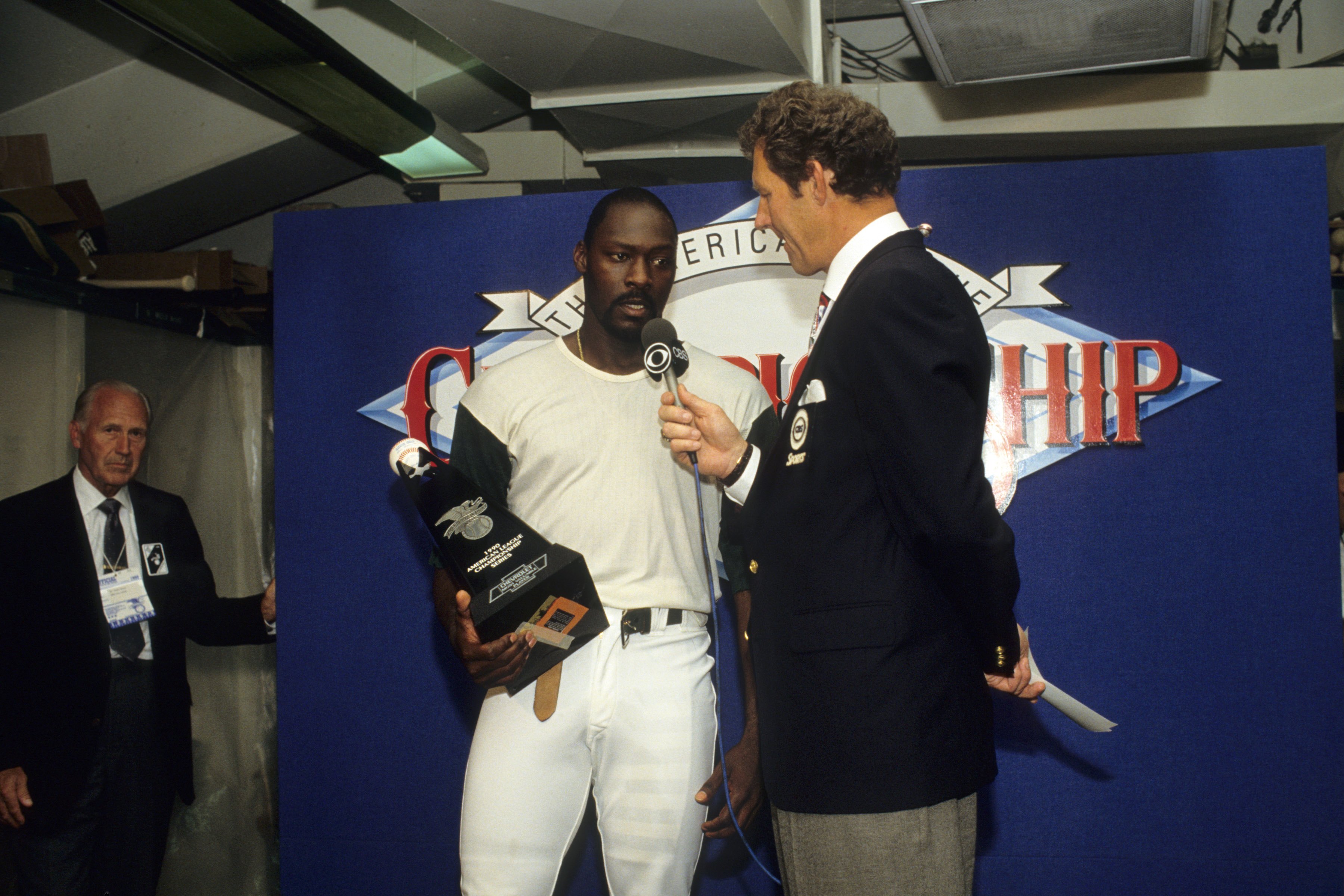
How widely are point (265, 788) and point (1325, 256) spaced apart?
4297 millimetres

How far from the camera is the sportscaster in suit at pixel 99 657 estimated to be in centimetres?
272

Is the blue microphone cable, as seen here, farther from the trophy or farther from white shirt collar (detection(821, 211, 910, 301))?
white shirt collar (detection(821, 211, 910, 301))

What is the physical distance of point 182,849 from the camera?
3471 mm

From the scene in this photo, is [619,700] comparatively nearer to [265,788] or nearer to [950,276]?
[950,276]

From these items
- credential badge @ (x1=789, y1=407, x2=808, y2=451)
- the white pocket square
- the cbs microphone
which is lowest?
credential badge @ (x1=789, y1=407, x2=808, y2=451)

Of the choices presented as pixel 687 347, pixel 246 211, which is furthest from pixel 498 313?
pixel 246 211

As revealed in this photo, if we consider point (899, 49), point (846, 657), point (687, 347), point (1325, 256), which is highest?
point (899, 49)

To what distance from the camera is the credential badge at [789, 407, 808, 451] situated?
1445 mm

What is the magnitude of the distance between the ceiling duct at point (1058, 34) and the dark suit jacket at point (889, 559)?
198 centimetres

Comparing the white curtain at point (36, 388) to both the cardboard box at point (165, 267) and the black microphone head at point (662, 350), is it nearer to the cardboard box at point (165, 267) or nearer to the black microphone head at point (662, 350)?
the cardboard box at point (165, 267)

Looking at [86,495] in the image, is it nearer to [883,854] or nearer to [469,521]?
[469,521]

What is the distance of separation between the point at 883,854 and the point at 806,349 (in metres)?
1.71

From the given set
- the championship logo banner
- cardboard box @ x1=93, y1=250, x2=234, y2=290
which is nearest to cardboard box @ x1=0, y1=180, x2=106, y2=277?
cardboard box @ x1=93, y1=250, x2=234, y2=290

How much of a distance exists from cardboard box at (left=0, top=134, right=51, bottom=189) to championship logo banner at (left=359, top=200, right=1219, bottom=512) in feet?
5.72
